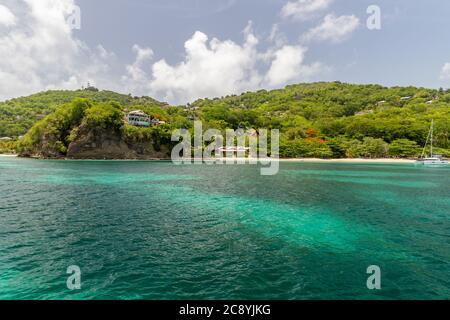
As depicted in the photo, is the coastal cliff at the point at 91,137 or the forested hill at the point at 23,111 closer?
the coastal cliff at the point at 91,137

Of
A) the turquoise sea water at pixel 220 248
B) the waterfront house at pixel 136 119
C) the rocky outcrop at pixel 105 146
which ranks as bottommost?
the turquoise sea water at pixel 220 248

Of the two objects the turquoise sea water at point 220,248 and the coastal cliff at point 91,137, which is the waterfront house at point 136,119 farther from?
the turquoise sea water at point 220,248

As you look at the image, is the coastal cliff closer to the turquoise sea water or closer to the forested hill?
the forested hill

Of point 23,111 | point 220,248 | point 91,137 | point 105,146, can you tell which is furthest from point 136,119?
point 23,111

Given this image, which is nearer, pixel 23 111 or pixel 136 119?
pixel 136 119

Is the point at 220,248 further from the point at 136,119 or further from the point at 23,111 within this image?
the point at 23,111

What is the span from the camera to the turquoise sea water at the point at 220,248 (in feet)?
28.6

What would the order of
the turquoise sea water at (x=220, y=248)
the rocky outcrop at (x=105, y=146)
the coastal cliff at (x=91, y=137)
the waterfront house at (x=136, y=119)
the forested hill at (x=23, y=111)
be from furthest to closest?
1. the forested hill at (x=23, y=111)
2. the waterfront house at (x=136, y=119)
3. the coastal cliff at (x=91, y=137)
4. the rocky outcrop at (x=105, y=146)
5. the turquoise sea water at (x=220, y=248)

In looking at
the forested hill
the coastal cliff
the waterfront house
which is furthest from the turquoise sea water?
the forested hill

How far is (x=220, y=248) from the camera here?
12.3 meters

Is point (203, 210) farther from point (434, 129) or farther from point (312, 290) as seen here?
point (434, 129)

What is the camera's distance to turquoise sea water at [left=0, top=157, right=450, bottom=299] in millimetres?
8711

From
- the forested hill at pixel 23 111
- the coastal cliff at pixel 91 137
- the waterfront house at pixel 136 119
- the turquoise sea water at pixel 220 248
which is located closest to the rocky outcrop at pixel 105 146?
the coastal cliff at pixel 91 137

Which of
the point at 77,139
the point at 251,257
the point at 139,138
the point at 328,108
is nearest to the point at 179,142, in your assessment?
the point at 139,138
